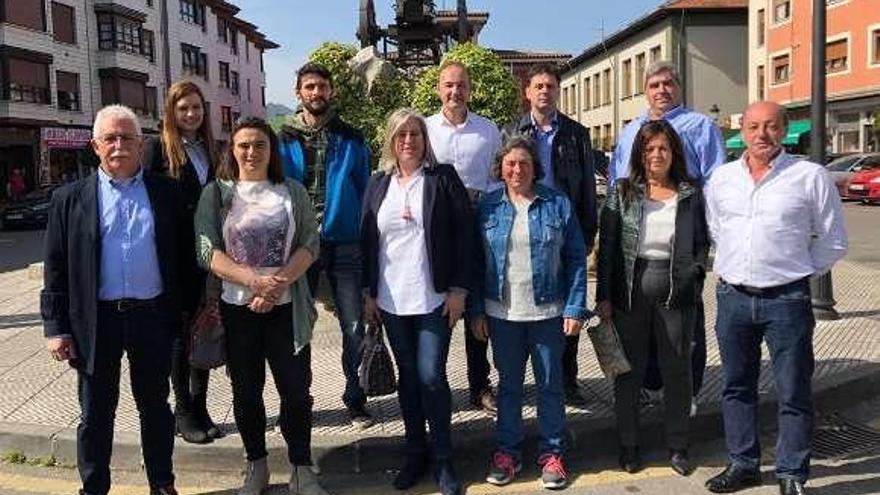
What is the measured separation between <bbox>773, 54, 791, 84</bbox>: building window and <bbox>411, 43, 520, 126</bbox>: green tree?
34.4 metres

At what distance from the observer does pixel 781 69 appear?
42.4m

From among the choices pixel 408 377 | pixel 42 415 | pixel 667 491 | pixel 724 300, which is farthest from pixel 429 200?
pixel 42 415

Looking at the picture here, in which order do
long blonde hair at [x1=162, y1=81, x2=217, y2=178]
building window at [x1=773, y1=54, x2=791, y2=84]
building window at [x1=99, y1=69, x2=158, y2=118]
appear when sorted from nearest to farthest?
long blonde hair at [x1=162, y1=81, x2=217, y2=178] < building window at [x1=99, y1=69, x2=158, y2=118] < building window at [x1=773, y1=54, x2=791, y2=84]

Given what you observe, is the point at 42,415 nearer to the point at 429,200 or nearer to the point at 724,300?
the point at 429,200

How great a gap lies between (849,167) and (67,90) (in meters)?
33.1

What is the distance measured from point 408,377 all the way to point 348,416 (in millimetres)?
992

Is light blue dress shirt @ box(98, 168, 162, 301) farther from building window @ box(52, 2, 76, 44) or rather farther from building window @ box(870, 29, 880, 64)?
building window @ box(52, 2, 76, 44)

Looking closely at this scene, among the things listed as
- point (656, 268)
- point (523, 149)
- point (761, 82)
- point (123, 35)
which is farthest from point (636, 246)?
point (761, 82)

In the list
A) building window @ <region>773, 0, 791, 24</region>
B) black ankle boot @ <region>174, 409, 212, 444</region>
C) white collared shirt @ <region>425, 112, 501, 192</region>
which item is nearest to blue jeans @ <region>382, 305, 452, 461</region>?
white collared shirt @ <region>425, 112, 501, 192</region>

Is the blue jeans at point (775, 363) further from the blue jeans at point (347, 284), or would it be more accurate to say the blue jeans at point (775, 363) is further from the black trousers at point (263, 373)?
the black trousers at point (263, 373)

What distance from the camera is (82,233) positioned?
377 centimetres

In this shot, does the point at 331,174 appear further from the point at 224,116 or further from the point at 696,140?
the point at 224,116

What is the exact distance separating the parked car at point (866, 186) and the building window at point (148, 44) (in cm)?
3549

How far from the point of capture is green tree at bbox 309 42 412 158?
12.0 meters
